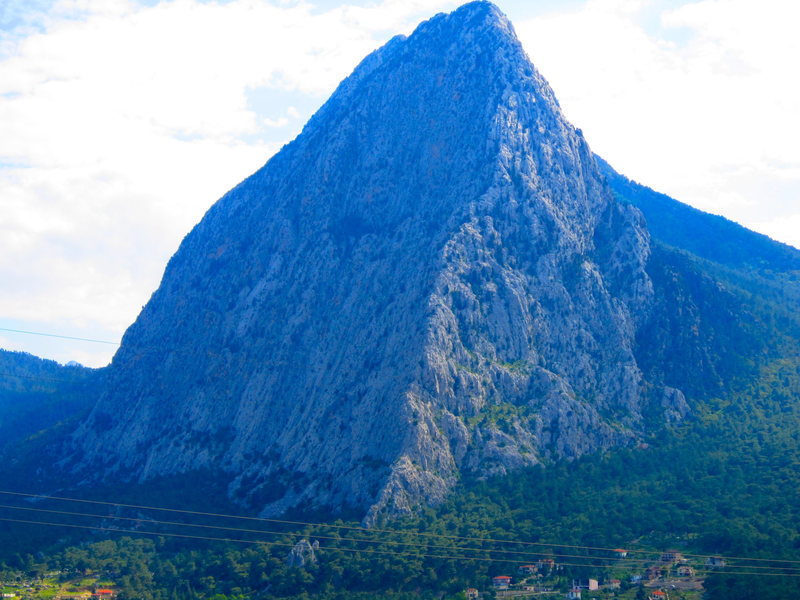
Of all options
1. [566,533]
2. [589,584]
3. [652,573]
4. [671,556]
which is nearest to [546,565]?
[589,584]

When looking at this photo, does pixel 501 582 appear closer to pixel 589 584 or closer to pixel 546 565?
pixel 546 565

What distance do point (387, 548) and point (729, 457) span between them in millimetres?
62999

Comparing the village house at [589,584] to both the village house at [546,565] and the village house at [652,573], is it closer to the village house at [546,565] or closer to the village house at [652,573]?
the village house at [546,565]

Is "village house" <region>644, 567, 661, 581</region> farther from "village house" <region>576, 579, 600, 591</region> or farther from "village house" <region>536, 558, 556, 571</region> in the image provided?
"village house" <region>536, 558, 556, 571</region>

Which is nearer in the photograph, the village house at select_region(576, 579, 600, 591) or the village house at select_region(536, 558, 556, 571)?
the village house at select_region(576, 579, 600, 591)

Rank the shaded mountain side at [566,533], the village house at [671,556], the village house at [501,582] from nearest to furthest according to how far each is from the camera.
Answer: the village house at [501,582] < the shaded mountain side at [566,533] < the village house at [671,556]

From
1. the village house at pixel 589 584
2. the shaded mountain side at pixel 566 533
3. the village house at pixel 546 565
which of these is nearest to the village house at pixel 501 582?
the shaded mountain side at pixel 566 533

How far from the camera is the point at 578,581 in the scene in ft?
486

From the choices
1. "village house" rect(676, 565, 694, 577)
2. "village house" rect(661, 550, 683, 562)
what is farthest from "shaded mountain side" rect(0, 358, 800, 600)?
"village house" rect(676, 565, 694, 577)

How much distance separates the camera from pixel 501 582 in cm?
14825

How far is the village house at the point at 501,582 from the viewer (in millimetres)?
147625

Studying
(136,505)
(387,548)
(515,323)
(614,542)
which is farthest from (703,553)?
(136,505)

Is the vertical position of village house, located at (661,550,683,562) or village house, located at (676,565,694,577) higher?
village house, located at (661,550,683,562)

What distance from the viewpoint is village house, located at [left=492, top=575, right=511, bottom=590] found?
147625mm
